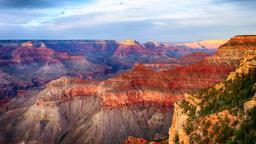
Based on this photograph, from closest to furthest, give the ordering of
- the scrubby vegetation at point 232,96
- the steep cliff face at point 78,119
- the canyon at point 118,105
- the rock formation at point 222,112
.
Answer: the rock formation at point 222,112 < the scrubby vegetation at point 232,96 < the canyon at point 118,105 < the steep cliff face at point 78,119

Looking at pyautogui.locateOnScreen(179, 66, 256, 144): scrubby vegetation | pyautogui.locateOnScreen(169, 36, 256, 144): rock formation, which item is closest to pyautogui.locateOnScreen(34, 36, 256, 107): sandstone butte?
pyautogui.locateOnScreen(169, 36, 256, 144): rock formation

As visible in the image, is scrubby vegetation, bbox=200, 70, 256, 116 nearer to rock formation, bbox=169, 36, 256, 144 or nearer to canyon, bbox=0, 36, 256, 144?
rock formation, bbox=169, 36, 256, 144

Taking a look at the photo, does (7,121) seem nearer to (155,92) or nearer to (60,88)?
(60,88)

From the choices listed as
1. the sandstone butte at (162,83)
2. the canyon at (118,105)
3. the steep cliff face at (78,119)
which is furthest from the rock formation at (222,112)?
the steep cliff face at (78,119)

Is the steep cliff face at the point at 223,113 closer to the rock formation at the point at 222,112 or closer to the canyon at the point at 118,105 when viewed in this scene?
the rock formation at the point at 222,112

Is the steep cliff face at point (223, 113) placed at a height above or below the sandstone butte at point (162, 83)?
above

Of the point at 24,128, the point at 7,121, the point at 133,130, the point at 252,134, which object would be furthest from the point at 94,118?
the point at 252,134
